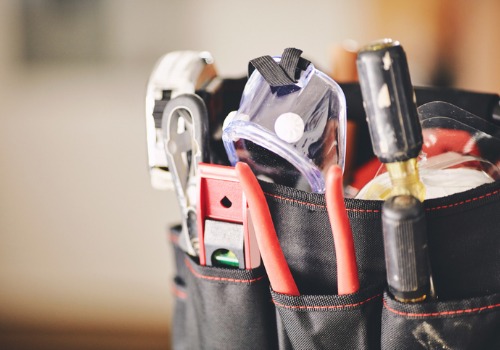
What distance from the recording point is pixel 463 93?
570 mm

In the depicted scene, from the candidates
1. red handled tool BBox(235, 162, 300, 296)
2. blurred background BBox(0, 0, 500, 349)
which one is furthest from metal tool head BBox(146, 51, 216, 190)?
blurred background BBox(0, 0, 500, 349)

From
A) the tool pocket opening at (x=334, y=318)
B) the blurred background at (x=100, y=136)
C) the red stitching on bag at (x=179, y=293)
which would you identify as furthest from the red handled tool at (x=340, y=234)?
the blurred background at (x=100, y=136)

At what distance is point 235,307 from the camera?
0.48 meters

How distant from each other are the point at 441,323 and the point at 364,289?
56mm

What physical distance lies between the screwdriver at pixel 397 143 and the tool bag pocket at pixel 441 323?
1.4 inches

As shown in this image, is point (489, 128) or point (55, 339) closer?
point (489, 128)

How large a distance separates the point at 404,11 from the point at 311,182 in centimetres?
73

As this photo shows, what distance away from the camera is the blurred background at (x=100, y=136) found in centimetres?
122

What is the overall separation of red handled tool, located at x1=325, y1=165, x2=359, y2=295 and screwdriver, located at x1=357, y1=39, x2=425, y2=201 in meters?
0.03

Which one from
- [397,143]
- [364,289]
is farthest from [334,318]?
[397,143]

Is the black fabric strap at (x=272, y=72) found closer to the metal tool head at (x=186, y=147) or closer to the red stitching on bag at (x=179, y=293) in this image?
the metal tool head at (x=186, y=147)

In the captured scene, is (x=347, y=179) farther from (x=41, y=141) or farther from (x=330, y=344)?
(x=41, y=141)

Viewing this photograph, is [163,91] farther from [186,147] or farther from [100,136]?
[100,136]

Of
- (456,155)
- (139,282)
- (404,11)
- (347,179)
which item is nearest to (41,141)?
(139,282)
